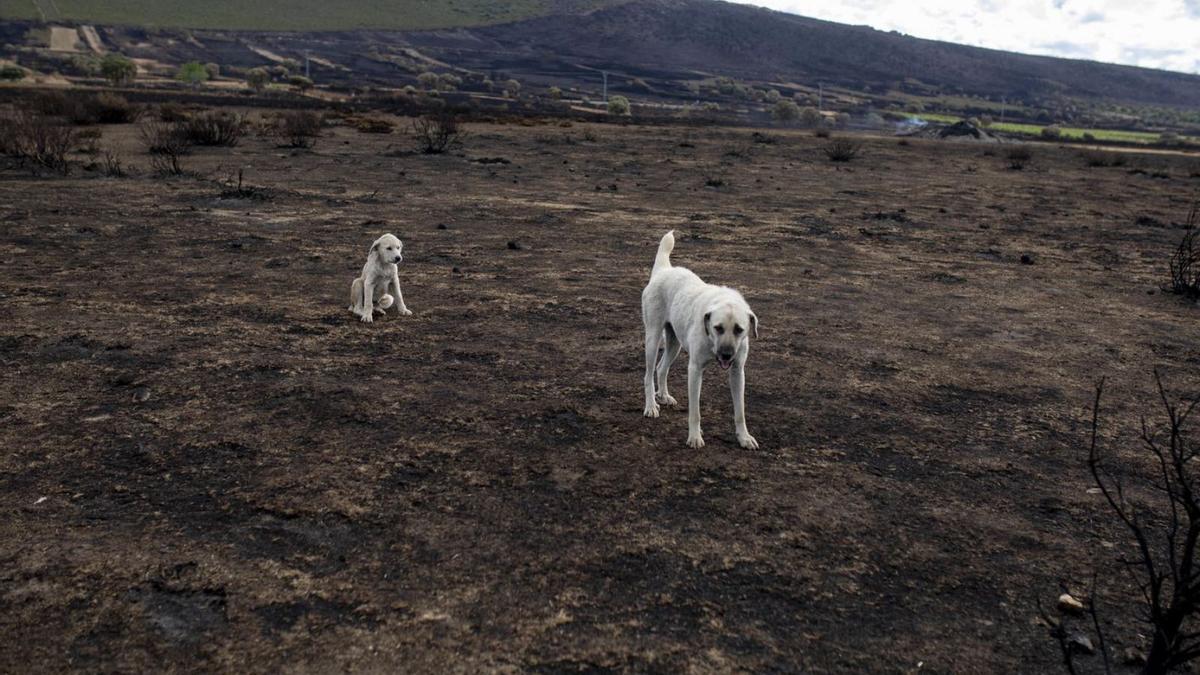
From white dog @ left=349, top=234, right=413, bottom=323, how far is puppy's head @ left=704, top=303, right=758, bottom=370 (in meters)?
3.86

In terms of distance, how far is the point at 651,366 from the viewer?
515cm

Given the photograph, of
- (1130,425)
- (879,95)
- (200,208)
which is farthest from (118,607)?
(879,95)

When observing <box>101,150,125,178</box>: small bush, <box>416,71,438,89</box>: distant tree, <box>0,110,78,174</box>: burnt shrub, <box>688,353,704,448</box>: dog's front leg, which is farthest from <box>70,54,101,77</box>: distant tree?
<box>688,353,704,448</box>: dog's front leg

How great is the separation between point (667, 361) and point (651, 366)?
303 mm

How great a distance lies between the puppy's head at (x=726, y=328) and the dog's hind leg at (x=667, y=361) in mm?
1034

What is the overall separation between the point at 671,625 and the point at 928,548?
1.52 meters

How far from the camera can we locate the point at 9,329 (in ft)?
20.8

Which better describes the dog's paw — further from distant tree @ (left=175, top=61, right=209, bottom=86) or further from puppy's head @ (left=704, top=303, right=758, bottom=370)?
distant tree @ (left=175, top=61, right=209, bottom=86)

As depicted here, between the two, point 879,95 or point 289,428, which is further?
point 879,95

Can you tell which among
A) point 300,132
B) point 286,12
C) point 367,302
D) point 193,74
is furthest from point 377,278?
point 286,12

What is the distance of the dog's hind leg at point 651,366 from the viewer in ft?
16.9

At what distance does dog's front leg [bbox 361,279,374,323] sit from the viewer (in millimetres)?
7160

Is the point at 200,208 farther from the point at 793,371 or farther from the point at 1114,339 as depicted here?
the point at 1114,339

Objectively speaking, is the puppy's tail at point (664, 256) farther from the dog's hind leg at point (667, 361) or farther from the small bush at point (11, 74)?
the small bush at point (11, 74)
